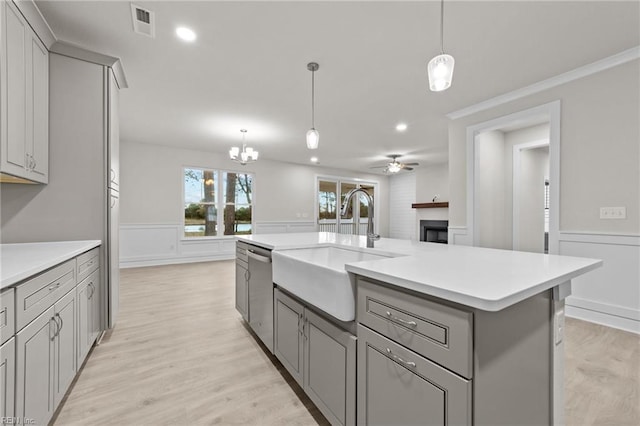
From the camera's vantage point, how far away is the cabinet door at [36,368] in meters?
1.08

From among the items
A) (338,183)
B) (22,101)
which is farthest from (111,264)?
(338,183)

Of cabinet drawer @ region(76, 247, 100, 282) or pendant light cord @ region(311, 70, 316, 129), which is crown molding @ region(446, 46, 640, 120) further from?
cabinet drawer @ region(76, 247, 100, 282)

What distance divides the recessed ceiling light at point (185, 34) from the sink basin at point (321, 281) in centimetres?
193

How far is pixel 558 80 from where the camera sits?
2.96 metres

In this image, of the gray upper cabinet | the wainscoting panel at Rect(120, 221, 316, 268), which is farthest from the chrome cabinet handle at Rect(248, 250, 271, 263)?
the wainscoting panel at Rect(120, 221, 316, 268)

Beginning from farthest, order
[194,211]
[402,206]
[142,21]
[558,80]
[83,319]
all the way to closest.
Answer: [402,206]
[194,211]
[558,80]
[142,21]
[83,319]

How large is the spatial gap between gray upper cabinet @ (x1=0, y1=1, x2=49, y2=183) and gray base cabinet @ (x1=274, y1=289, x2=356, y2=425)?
1859 mm

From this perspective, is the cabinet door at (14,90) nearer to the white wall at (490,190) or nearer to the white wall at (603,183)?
the white wall at (490,190)

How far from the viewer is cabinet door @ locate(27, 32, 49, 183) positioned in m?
1.88

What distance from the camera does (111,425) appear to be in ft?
4.75

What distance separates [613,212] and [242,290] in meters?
3.67

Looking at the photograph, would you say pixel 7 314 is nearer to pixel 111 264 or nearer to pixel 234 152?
pixel 111 264

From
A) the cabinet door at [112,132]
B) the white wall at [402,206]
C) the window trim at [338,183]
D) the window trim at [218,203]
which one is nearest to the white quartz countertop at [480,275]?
the cabinet door at [112,132]

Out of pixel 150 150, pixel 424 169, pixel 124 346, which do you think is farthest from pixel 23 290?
pixel 424 169
